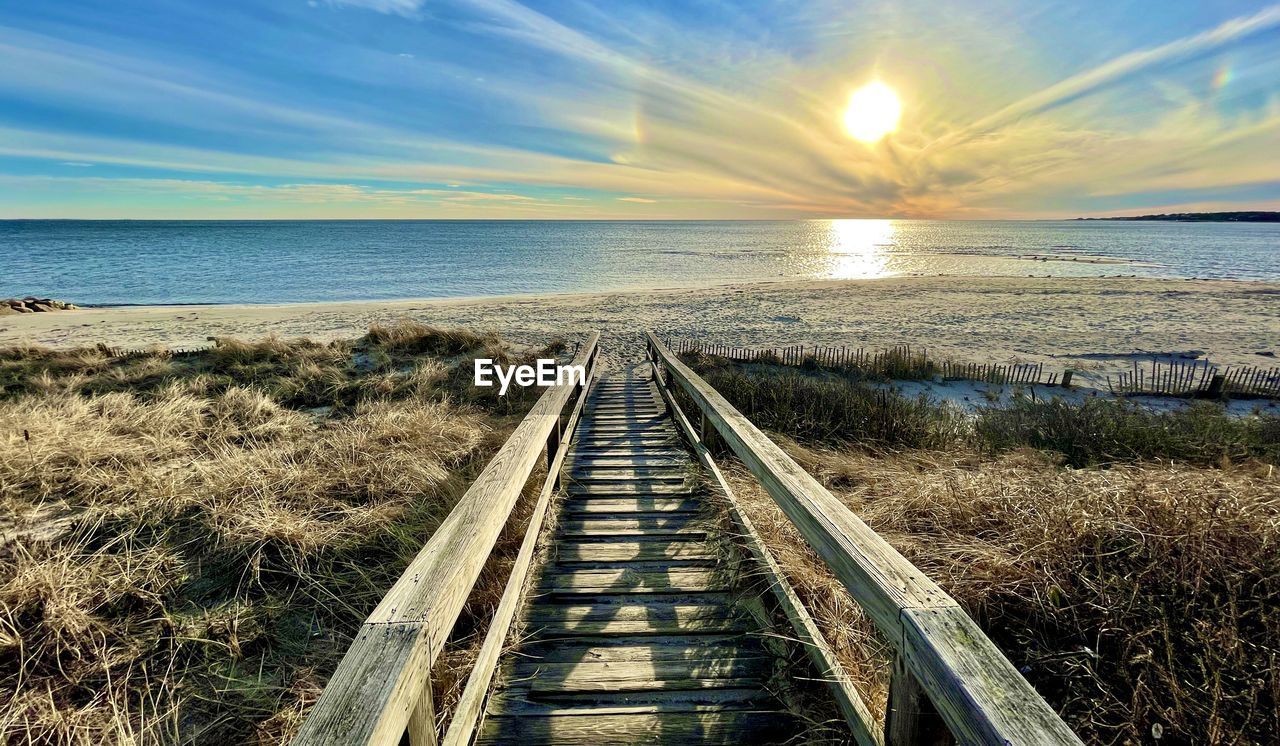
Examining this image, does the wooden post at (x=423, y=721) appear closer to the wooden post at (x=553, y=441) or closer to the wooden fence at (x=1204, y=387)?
the wooden post at (x=553, y=441)

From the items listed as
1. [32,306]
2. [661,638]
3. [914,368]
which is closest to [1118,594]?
[661,638]

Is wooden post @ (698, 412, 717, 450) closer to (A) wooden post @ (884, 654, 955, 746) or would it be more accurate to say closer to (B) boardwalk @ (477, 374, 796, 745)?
(B) boardwalk @ (477, 374, 796, 745)

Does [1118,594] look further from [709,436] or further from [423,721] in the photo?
[709,436]

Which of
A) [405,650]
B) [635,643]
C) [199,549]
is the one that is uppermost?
[405,650]

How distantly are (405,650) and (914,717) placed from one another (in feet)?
4.53

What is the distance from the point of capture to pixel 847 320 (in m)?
22.3

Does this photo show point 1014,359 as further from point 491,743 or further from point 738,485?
point 491,743

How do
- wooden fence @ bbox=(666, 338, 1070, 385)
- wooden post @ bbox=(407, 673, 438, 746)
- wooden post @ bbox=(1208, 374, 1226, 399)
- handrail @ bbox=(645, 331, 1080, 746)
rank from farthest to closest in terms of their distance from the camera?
wooden fence @ bbox=(666, 338, 1070, 385) → wooden post @ bbox=(1208, 374, 1226, 399) → wooden post @ bbox=(407, 673, 438, 746) → handrail @ bbox=(645, 331, 1080, 746)

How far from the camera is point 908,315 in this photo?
23.3 meters

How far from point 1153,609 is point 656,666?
7.28 feet

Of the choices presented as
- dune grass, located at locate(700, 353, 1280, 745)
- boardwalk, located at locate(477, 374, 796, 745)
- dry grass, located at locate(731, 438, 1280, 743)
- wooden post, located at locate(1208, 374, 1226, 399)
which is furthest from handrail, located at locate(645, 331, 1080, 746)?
wooden post, located at locate(1208, 374, 1226, 399)

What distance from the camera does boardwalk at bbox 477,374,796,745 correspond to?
2283mm

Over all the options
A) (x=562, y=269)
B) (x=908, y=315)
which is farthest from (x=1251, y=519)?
(x=562, y=269)

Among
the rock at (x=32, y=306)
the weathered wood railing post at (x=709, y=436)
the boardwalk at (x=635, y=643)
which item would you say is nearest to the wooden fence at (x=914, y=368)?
the weathered wood railing post at (x=709, y=436)
